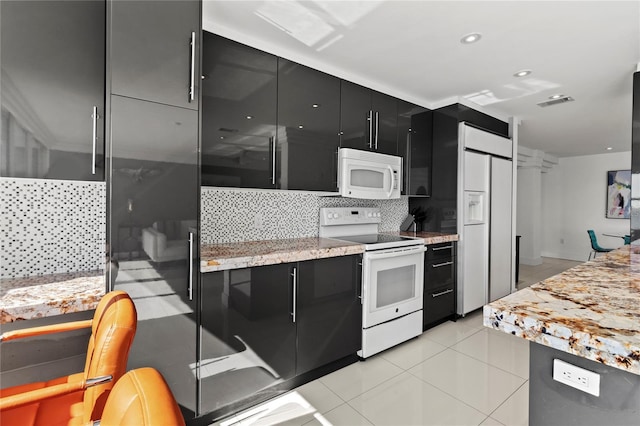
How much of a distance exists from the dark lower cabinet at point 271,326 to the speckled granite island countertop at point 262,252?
45 mm

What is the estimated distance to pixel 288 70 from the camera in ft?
7.68

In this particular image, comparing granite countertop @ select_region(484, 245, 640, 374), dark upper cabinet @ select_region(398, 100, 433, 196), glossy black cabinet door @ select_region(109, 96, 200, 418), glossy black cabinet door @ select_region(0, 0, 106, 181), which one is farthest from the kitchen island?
dark upper cabinet @ select_region(398, 100, 433, 196)

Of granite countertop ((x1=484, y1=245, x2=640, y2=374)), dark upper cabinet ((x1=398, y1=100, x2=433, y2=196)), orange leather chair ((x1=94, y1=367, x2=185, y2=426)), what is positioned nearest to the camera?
orange leather chair ((x1=94, y1=367, x2=185, y2=426))

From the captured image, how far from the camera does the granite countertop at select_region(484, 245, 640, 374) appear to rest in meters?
0.67

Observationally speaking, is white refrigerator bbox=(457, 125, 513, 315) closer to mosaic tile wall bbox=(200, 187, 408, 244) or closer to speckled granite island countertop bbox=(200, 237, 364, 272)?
mosaic tile wall bbox=(200, 187, 408, 244)

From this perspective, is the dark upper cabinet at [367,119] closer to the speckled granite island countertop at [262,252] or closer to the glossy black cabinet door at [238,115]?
the glossy black cabinet door at [238,115]

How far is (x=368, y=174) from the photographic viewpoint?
282cm

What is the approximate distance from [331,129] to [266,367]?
1.88m

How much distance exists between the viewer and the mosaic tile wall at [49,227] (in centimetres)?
155

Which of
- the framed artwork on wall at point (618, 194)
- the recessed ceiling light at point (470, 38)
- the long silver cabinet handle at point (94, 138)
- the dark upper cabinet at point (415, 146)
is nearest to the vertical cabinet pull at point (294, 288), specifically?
the long silver cabinet handle at point (94, 138)

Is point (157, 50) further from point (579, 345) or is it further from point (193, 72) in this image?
point (579, 345)

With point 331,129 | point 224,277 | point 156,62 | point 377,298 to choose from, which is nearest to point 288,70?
point 331,129

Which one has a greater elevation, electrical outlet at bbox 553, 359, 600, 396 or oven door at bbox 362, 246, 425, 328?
electrical outlet at bbox 553, 359, 600, 396

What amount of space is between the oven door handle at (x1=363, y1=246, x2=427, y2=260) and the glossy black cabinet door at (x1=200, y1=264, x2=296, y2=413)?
2.33ft
